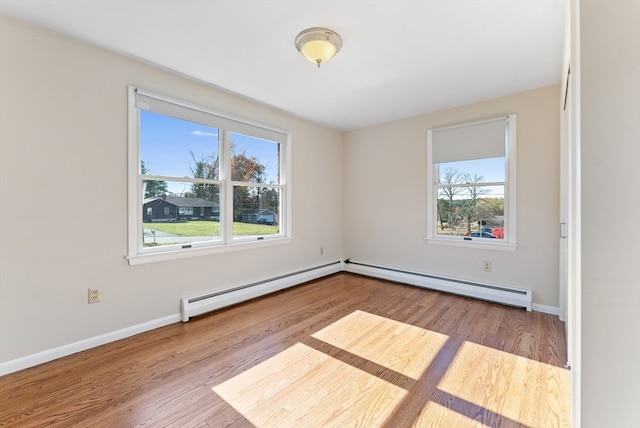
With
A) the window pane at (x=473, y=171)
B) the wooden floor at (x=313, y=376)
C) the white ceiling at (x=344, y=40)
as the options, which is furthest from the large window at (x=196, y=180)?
the window pane at (x=473, y=171)

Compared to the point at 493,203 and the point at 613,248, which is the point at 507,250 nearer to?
the point at 493,203

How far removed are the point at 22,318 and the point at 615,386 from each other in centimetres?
330

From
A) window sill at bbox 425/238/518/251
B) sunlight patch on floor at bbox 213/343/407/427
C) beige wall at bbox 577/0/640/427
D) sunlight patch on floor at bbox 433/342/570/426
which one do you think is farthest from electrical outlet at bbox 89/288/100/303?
window sill at bbox 425/238/518/251

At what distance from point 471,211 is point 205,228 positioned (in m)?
3.34

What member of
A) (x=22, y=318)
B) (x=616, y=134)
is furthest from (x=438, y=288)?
(x=22, y=318)

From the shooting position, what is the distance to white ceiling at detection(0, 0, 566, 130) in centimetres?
186

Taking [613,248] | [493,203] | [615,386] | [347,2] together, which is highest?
[347,2]

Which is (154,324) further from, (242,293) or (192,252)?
(242,293)

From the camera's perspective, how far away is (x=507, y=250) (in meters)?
3.34

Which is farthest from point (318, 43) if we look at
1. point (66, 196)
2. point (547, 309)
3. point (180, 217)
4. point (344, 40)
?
point (547, 309)

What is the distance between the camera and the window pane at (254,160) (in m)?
3.45

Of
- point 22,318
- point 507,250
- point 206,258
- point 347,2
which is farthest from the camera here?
point 507,250

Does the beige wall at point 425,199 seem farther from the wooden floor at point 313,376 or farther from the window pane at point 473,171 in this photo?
the wooden floor at point 313,376

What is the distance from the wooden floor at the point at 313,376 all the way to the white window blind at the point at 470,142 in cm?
194
